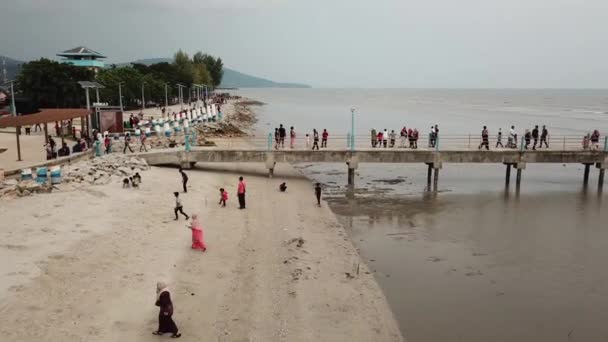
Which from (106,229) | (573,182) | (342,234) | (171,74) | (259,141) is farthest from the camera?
(171,74)

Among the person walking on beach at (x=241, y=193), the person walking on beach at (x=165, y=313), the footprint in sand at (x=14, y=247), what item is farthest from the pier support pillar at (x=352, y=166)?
the person walking on beach at (x=165, y=313)

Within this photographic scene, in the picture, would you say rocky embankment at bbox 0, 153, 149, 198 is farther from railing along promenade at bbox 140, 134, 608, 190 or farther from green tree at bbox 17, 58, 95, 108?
green tree at bbox 17, 58, 95, 108

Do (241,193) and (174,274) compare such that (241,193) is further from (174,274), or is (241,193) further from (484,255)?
(484,255)

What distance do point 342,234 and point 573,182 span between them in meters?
18.8

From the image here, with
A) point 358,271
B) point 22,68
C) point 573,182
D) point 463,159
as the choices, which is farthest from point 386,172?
point 22,68

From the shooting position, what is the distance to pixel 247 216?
18.5 m

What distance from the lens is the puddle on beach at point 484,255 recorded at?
1165 centimetres

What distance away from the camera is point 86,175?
2041 cm

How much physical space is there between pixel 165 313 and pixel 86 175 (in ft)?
42.8

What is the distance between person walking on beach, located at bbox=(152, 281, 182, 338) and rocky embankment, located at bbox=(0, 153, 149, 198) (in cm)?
1138

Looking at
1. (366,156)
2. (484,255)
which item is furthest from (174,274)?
(366,156)

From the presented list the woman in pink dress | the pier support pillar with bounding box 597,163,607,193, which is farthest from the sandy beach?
the pier support pillar with bounding box 597,163,607,193

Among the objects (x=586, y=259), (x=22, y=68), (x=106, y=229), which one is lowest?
(x=586, y=259)

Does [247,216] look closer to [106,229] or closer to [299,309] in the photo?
[106,229]
